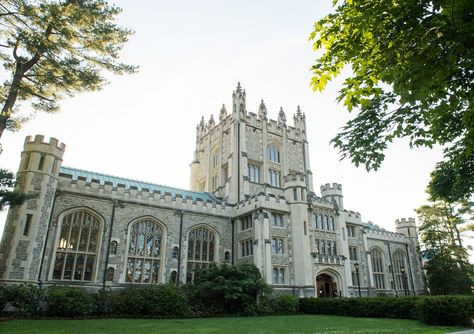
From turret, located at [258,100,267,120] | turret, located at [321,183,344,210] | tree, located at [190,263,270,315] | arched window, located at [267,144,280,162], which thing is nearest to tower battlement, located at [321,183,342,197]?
turret, located at [321,183,344,210]

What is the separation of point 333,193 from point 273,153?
6832 millimetres

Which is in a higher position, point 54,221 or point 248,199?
point 248,199

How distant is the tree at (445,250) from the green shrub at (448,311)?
16.5 meters

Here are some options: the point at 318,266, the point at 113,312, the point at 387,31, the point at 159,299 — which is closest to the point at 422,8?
the point at 387,31

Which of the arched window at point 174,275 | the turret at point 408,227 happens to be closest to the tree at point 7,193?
→ the arched window at point 174,275

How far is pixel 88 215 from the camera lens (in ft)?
71.4

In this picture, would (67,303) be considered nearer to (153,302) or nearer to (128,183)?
(153,302)

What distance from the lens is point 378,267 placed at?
35.2 meters

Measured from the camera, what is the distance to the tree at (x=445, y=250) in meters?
30.7

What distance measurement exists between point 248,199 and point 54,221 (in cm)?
1294

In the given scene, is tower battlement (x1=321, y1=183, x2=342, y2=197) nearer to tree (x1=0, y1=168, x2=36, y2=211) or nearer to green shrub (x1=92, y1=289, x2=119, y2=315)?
green shrub (x1=92, y1=289, x2=119, y2=315)

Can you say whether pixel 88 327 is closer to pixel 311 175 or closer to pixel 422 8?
pixel 422 8

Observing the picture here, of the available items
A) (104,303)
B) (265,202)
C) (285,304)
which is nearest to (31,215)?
(104,303)

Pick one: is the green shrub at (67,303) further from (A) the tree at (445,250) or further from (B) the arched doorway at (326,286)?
(A) the tree at (445,250)
